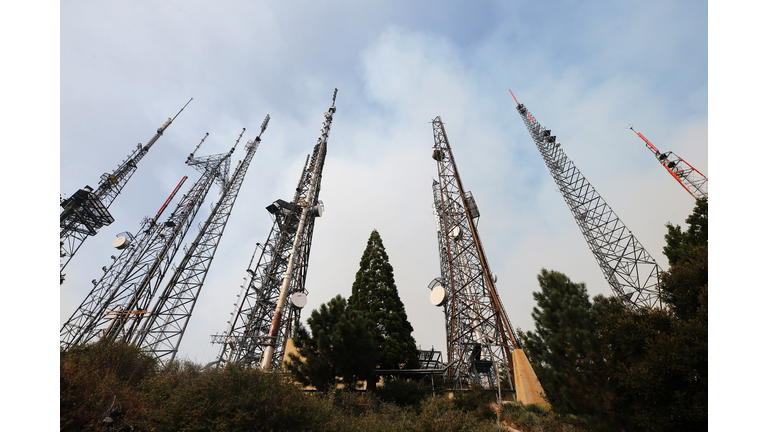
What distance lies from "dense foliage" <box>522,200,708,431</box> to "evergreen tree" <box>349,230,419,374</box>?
8.08 meters

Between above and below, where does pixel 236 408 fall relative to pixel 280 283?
below

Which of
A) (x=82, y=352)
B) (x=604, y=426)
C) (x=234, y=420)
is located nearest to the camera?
(x=234, y=420)

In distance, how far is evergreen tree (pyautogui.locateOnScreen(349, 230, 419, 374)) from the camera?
713 inches

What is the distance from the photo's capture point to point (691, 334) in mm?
7289

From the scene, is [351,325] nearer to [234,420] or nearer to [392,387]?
[392,387]

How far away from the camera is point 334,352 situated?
13.5 metres

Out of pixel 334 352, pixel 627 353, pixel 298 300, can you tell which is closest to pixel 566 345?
pixel 627 353

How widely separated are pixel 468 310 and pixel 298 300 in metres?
11.8

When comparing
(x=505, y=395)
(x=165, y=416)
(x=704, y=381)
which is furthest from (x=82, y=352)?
(x=704, y=381)

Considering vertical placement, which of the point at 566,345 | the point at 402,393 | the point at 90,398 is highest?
the point at 566,345

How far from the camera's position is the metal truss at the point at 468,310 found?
1634 cm

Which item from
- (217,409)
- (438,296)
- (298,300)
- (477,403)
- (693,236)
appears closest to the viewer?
(217,409)

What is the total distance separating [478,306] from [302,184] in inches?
857

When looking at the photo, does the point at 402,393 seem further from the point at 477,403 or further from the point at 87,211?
the point at 87,211
